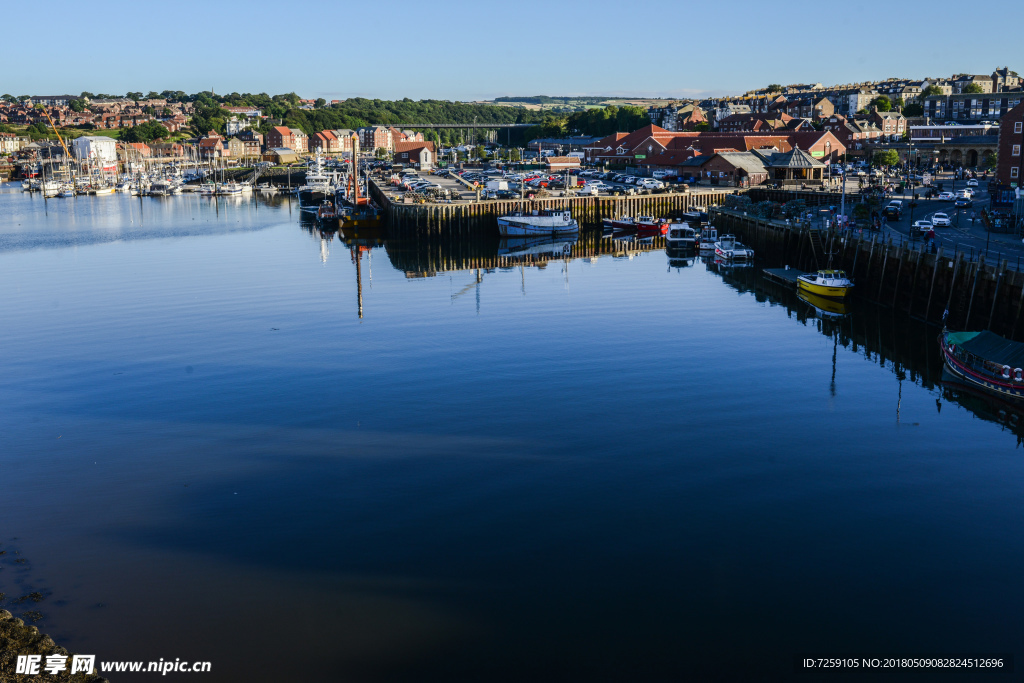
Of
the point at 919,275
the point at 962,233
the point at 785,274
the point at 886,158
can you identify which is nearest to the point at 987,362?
the point at 919,275

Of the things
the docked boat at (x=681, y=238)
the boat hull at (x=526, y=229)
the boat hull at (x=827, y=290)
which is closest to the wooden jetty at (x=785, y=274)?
the boat hull at (x=827, y=290)

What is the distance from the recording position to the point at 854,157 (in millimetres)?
128875

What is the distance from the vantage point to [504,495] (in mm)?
20172

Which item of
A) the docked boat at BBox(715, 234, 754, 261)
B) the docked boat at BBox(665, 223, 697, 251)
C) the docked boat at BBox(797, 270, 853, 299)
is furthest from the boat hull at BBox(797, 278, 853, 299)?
the docked boat at BBox(665, 223, 697, 251)

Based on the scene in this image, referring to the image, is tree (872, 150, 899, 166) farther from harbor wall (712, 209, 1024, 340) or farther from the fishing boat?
the fishing boat

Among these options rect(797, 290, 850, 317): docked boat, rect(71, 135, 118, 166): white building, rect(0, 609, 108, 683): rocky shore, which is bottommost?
rect(0, 609, 108, 683): rocky shore

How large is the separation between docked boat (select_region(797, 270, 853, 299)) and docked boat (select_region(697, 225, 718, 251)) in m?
18.8

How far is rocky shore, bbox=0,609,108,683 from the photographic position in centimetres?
1334

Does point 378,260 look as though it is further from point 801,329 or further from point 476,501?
point 476,501

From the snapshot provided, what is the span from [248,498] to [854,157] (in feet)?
419

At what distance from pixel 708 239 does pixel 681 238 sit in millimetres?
2083

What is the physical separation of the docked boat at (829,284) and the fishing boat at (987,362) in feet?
39.0

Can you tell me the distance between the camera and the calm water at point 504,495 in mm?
14828

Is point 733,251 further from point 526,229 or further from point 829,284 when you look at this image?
point 526,229
